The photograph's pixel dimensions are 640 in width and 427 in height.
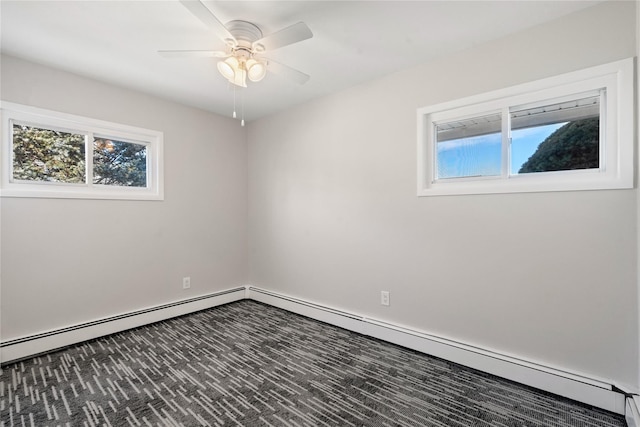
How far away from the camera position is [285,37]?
1.69 metres

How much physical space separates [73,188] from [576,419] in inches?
162

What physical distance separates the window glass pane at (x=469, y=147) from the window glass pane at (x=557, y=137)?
0.41ft

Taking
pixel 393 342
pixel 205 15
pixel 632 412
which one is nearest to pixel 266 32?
pixel 205 15

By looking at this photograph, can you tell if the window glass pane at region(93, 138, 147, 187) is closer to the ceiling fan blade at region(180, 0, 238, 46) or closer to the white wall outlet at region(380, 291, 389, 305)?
the ceiling fan blade at region(180, 0, 238, 46)

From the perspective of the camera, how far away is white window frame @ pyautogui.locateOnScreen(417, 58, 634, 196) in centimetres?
168

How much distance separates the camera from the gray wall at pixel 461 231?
69.0 inches

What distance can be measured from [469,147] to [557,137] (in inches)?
21.9

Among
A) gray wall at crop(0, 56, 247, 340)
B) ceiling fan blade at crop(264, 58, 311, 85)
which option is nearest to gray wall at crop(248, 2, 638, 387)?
gray wall at crop(0, 56, 247, 340)

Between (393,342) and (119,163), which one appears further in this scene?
(119,163)

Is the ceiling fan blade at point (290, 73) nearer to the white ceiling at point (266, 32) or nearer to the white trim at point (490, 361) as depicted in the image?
the white ceiling at point (266, 32)

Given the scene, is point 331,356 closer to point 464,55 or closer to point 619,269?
point 619,269

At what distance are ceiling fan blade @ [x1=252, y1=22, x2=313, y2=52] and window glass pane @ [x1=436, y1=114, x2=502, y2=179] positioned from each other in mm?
1412

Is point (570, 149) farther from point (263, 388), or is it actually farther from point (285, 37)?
point (263, 388)

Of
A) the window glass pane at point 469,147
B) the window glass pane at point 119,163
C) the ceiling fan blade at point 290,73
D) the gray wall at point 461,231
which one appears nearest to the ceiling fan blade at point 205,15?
the ceiling fan blade at point 290,73
